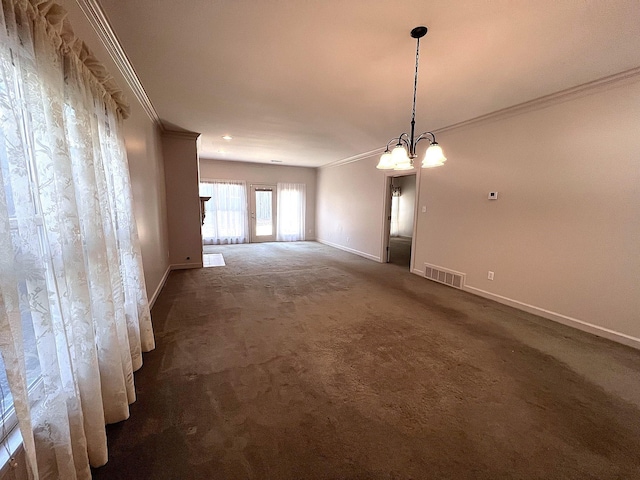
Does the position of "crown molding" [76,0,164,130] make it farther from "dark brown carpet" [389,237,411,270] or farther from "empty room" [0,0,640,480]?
"dark brown carpet" [389,237,411,270]

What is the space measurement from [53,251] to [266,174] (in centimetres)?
740

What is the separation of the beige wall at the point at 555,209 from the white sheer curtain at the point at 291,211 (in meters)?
5.02

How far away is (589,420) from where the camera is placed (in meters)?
1.60

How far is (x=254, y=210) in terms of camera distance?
8.17 metres

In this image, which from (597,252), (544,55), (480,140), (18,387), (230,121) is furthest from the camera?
(230,121)

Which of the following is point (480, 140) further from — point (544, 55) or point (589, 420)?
point (589, 420)

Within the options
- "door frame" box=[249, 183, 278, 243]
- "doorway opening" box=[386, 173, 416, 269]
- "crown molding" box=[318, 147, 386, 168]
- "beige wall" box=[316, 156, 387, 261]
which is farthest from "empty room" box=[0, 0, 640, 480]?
"doorway opening" box=[386, 173, 416, 269]

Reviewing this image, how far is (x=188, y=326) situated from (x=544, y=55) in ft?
13.6

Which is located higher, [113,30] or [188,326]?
[113,30]

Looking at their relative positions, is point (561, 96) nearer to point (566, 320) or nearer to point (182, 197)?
point (566, 320)

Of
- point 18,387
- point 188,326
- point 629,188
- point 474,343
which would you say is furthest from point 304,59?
point 629,188

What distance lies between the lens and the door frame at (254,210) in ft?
26.5

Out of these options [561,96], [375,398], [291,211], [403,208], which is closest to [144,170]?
[375,398]

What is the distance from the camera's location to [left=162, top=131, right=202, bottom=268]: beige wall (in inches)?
189
